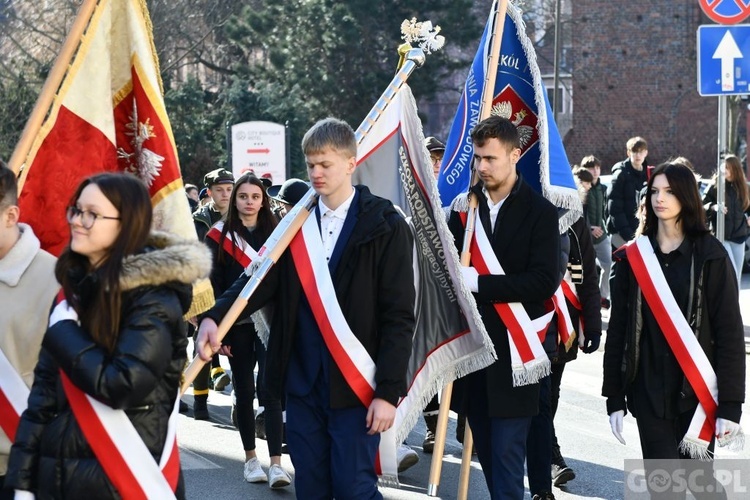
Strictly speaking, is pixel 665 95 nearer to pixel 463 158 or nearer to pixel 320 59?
pixel 320 59

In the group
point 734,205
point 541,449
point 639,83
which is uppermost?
point 639,83

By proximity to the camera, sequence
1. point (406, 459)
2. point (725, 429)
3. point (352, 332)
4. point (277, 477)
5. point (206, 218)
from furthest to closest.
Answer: point (206, 218) → point (406, 459) → point (277, 477) → point (725, 429) → point (352, 332)

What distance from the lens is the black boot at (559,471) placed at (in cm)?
757

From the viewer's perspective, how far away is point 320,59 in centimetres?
3778

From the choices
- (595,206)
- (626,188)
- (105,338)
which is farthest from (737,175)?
(105,338)

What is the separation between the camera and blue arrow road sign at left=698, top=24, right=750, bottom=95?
12.3m

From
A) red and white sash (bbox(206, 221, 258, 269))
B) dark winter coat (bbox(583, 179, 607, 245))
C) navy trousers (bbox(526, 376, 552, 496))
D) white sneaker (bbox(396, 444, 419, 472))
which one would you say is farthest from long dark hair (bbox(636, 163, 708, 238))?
dark winter coat (bbox(583, 179, 607, 245))

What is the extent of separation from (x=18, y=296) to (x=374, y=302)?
140 cm

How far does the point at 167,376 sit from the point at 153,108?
6.53 ft

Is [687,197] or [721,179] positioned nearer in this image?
[687,197]

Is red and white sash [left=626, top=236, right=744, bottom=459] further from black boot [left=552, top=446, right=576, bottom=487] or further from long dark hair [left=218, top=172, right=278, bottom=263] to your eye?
long dark hair [left=218, top=172, right=278, bottom=263]

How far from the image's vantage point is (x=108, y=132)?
550 cm

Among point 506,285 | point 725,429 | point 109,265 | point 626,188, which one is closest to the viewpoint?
→ point 109,265

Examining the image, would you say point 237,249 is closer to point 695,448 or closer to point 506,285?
point 506,285
